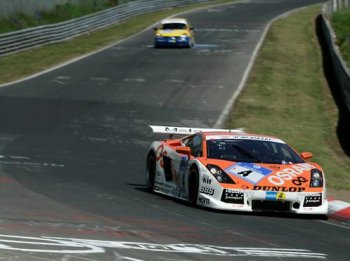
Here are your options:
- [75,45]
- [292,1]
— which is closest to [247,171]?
[75,45]

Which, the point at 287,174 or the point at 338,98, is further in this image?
the point at 338,98

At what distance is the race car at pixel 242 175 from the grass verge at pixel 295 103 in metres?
2.93

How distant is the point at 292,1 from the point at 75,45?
3408cm

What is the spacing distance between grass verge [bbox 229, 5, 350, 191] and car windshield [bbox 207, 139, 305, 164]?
8.41ft

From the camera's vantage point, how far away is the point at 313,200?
1383cm

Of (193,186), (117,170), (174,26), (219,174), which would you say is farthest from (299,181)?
(174,26)

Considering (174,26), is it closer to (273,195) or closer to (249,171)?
(249,171)

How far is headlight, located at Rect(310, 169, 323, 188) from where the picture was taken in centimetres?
1398

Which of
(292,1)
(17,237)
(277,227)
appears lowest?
(292,1)

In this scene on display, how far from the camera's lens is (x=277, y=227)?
12.5 m

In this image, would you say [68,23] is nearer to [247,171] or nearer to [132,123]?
[132,123]

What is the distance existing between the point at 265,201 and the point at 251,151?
4.56 feet

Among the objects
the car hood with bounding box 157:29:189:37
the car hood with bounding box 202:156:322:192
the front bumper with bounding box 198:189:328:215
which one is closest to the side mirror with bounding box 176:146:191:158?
the car hood with bounding box 202:156:322:192

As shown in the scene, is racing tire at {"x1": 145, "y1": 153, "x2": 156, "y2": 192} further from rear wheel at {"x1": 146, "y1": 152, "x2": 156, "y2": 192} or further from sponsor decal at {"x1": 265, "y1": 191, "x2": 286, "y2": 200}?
sponsor decal at {"x1": 265, "y1": 191, "x2": 286, "y2": 200}
